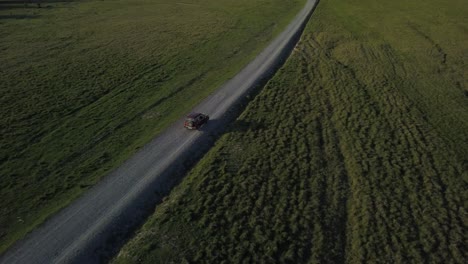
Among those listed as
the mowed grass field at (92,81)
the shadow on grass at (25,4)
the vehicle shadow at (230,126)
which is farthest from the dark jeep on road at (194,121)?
the shadow on grass at (25,4)

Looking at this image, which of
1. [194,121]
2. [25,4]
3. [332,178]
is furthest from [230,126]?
[25,4]

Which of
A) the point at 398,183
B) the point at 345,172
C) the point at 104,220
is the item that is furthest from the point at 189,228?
the point at 398,183

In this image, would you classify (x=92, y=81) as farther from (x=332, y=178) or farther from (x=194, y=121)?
(x=332, y=178)

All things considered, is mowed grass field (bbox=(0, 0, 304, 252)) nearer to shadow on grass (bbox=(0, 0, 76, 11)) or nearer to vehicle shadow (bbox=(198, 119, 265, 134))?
shadow on grass (bbox=(0, 0, 76, 11))

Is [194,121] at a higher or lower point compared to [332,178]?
higher

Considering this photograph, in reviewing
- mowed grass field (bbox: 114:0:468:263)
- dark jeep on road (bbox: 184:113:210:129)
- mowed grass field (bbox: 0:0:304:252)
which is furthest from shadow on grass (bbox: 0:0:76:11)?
dark jeep on road (bbox: 184:113:210:129)

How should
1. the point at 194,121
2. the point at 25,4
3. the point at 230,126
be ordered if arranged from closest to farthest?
the point at 194,121, the point at 230,126, the point at 25,4

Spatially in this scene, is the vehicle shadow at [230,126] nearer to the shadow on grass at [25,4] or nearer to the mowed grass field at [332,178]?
the mowed grass field at [332,178]
